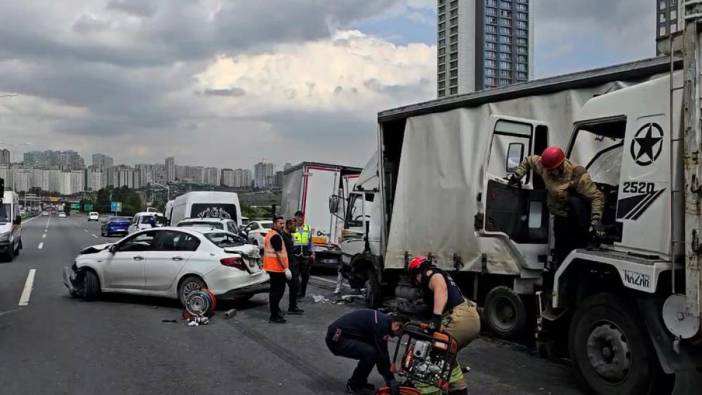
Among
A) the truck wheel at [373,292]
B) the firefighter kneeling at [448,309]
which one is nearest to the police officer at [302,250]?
the truck wheel at [373,292]

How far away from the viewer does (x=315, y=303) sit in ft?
40.7

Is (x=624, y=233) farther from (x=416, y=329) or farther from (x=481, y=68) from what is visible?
(x=481, y=68)

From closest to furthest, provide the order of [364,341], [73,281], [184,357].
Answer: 1. [364,341]
2. [184,357]
3. [73,281]

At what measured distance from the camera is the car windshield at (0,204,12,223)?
2206cm

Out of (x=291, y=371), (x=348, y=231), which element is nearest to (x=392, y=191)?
(x=348, y=231)

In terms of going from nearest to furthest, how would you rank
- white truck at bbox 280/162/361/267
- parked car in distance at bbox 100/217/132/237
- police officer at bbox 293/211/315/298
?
1. police officer at bbox 293/211/315/298
2. white truck at bbox 280/162/361/267
3. parked car in distance at bbox 100/217/132/237

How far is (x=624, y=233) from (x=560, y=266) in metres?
0.89

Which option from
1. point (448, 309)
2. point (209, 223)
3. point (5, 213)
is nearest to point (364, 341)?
point (448, 309)

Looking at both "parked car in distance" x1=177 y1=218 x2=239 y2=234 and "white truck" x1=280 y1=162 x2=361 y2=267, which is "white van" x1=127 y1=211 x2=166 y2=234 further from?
"white truck" x1=280 y1=162 x2=361 y2=267

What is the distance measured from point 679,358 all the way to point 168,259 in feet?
28.4

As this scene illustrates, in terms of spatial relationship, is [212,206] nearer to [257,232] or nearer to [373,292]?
[257,232]

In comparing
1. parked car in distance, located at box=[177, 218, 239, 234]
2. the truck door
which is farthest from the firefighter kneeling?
parked car in distance, located at box=[177, 218, 239, 234]

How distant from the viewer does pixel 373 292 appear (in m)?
11.4

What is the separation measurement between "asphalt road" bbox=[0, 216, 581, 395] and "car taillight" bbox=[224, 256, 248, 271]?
2.59ft
